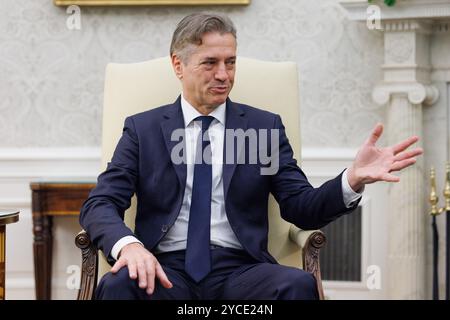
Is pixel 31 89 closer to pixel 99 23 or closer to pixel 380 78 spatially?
pixel 99 23

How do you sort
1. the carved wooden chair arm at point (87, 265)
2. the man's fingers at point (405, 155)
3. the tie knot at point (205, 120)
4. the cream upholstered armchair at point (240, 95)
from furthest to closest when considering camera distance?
the cream upholstered armchair at point (240, 95), the tie knot at point (205, 120), the carved wooden chair arm at point (87, 265), the man's fingers at point (405, 155)

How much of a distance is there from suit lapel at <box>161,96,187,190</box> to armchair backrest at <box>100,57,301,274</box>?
0.23 meters

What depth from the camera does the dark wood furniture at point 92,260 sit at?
8.40ft

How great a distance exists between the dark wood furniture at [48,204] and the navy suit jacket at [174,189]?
1.40 meters

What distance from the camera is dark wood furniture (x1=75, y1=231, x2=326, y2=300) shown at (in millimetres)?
2561

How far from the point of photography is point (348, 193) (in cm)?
248

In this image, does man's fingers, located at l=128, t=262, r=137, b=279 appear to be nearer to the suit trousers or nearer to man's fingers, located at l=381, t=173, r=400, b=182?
the suit trousers

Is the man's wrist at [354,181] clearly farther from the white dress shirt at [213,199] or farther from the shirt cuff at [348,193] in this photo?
the white dress shirt at [213,199]

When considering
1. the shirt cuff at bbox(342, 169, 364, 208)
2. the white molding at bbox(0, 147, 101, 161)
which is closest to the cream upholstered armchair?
the shirt cuff at bbox(342, 169, 364, 208)

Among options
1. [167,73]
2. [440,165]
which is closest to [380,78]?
[440,165]

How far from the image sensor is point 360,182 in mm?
2428

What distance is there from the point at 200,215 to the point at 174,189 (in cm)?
12

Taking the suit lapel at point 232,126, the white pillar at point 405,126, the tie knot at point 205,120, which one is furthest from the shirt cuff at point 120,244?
the white pillar at point 405,126

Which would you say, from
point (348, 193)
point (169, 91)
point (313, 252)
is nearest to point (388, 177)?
point (348, 193)
